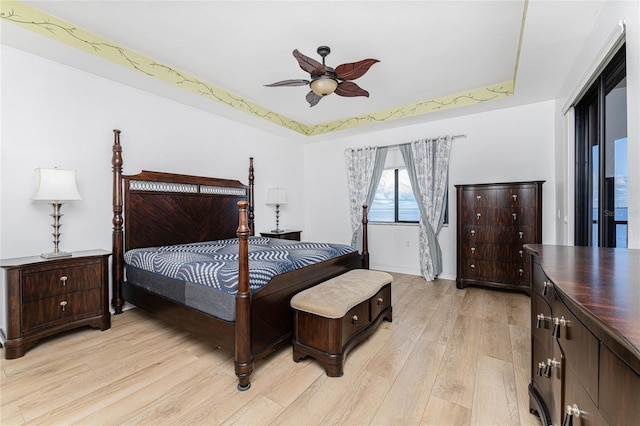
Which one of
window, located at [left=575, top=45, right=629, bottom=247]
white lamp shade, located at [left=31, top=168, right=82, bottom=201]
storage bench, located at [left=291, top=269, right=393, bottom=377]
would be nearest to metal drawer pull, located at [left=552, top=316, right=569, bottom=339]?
storage bench, located at [left=291, top=269, right=393, bottom=377]

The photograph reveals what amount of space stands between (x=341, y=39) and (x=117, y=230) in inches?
116

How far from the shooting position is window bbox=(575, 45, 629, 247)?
75.8 inches

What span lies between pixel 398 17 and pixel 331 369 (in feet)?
8.88

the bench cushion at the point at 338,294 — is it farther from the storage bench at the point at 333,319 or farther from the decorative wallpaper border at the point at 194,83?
the decorative wallpaper border at the point at 194,83

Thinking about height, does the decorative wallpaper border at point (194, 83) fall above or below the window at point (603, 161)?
above

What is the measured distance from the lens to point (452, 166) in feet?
14.4

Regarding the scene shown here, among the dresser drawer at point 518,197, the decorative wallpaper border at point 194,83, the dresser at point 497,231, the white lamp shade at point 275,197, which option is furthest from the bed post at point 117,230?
the dresser drawer at point 518,197

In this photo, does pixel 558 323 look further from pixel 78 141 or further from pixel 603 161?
pixel 78 141

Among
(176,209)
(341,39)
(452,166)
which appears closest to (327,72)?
(341,39)

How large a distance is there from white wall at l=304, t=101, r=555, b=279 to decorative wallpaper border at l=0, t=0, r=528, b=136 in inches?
18.7

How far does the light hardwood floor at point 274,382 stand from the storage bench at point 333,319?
0.12m

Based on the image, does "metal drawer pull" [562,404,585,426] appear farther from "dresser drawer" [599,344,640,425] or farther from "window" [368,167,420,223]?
"window" [368,167,420,223]

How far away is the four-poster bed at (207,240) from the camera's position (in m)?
1.81

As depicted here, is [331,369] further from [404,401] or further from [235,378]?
[235,378]
